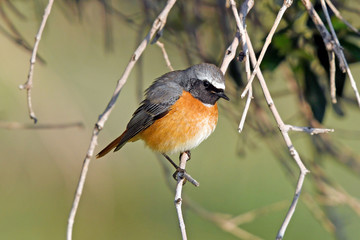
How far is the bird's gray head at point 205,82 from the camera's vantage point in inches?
134

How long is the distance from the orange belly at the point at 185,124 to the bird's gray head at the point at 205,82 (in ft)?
0.14

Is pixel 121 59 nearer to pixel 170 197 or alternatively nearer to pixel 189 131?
pixel 170 197

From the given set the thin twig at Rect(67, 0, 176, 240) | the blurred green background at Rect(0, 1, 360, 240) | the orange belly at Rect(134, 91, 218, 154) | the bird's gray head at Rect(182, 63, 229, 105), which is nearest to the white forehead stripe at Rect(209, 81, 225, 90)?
the bird's gray head at Rect(182, 63, 229, 105)

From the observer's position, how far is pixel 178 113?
3674mm

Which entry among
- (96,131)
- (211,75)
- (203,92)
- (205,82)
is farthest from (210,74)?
(96,131)

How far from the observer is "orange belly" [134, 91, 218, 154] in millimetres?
3637

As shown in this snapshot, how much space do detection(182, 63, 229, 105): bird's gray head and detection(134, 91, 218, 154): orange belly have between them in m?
0.04

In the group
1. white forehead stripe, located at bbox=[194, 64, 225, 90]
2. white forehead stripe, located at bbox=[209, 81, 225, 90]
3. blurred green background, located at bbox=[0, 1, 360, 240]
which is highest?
white forehead stripe, located at bbox=[194, 64, 225, 90]

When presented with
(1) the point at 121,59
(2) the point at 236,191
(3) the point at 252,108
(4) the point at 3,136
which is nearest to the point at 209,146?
(2) the point at 236,191

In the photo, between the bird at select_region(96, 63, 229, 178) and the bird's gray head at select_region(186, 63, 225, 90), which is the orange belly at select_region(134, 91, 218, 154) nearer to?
the bird at select_region(96, 63, 229, 178)

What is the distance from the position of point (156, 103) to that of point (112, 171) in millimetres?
3125

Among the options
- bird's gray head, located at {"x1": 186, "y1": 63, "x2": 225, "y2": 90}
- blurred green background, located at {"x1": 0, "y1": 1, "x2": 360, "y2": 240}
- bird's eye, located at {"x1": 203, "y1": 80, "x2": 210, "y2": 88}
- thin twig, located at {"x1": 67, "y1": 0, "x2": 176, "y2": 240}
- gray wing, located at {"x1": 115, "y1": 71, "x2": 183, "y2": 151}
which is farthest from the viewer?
blurred green background, located at {"x1": 0, "y1": 1, "x2": 360, "y2": 240}

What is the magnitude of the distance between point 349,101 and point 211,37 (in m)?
1.33

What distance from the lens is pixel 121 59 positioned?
754 cm
